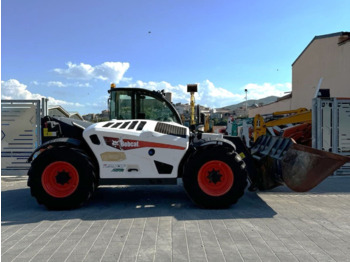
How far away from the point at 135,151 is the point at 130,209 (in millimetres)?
1012

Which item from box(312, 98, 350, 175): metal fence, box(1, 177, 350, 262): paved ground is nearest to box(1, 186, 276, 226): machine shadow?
box(1, 177, 350, 262): paved ground

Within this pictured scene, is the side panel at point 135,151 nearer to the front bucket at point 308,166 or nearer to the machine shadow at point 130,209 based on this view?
the machine shadow at point 130,209

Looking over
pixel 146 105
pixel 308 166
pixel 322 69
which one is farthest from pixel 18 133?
pixel 322 69

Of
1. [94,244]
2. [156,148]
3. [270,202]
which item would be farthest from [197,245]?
[270,202]

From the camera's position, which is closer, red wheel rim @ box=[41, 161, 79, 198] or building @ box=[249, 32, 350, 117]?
red wheel rim @ box=[41, 161, 79, 198]

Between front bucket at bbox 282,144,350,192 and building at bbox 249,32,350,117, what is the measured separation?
9277mm

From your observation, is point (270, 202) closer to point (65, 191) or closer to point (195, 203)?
point (195, 203)

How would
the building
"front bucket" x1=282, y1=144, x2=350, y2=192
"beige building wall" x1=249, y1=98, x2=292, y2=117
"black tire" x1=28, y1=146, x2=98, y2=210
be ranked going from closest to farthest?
"front bucket" x1=282, y1=144, x2=350, y2=192 → "black tire" x1=28, y1=146, x2=98, y2=210 → the building → "beige building wall" x1=249, y1=98, x2=292, y2=117

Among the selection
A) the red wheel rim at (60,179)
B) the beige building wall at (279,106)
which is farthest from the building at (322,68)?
the red wheel rim at (60,179)

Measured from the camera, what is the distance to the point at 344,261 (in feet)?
10.5

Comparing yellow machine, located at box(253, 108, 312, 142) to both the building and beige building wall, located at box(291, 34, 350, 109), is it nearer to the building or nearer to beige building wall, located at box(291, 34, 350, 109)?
the building

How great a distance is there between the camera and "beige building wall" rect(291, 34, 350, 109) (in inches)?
664

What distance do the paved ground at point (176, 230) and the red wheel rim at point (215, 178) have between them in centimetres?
37

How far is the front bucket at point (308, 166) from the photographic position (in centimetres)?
482
